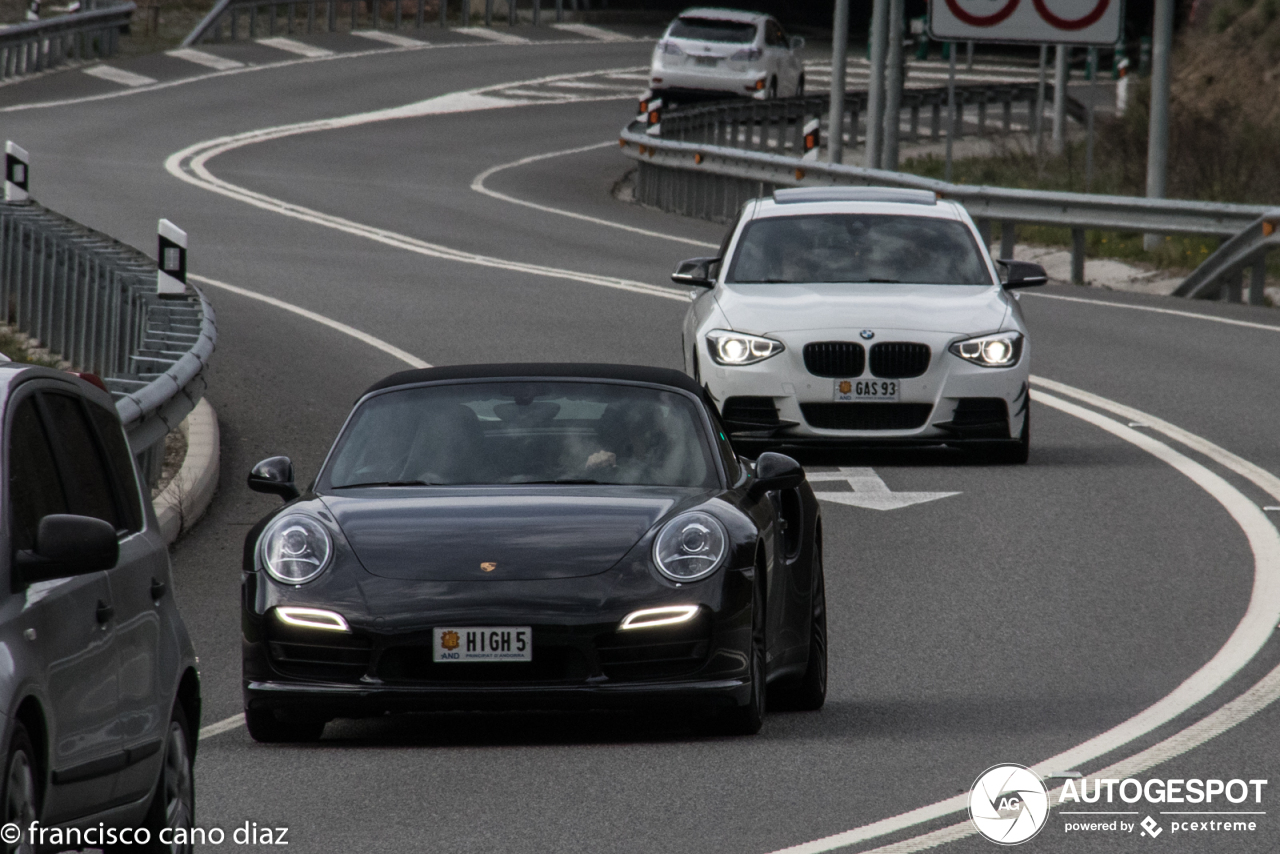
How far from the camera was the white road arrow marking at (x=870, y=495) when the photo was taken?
14.4 meters

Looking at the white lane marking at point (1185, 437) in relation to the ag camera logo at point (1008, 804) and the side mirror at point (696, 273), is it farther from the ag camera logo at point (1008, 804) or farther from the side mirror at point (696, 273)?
the ag camera logo at point (1008, 804)

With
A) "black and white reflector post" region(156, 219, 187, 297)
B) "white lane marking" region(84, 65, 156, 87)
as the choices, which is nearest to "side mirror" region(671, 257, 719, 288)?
"black and white reflector post" region(156, 219, 187, 297)

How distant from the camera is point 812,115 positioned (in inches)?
1786

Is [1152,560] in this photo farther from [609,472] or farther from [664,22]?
[664,22]

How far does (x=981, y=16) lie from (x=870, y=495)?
2124 centimetres

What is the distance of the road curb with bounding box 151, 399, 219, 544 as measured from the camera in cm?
1325

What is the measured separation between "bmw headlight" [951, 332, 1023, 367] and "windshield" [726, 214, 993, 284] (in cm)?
95

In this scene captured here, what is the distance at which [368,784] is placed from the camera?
25.6 feet

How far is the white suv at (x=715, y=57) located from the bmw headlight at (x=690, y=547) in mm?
40190

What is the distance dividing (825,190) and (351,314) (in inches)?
243

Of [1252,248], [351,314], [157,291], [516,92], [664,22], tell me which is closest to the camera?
[157,291]

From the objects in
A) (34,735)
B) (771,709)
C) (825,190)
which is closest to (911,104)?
(825,190)

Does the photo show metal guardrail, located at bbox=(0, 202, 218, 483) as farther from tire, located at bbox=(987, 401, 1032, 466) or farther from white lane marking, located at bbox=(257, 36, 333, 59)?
white lane marking, located at bbox=(257, 36, 333, 59)

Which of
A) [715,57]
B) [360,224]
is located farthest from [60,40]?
[360,224]
